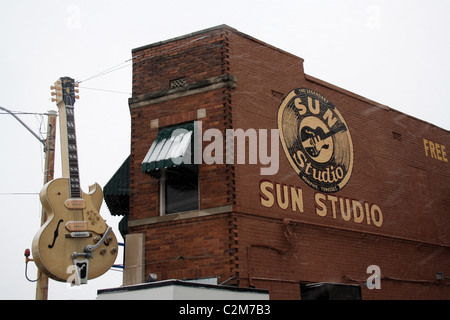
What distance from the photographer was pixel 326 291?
1478 centimetres

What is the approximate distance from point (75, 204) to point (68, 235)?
0.72 metres

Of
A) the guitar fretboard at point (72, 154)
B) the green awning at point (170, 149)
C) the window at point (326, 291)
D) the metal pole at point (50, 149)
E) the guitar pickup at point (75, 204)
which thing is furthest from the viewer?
the metal pole at point (50, 149)

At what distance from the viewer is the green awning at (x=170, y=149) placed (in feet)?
47.4

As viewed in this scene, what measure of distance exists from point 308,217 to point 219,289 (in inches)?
193

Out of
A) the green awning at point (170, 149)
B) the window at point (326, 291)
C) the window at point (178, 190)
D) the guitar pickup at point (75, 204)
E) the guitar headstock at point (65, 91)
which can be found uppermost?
the guitar headstock at point (65, 91)

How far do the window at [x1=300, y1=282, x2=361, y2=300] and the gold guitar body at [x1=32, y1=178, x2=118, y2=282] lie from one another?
4.66 m

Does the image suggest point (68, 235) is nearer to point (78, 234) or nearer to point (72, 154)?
point (78, 234)

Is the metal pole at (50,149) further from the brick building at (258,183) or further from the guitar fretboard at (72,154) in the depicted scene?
the guitar fretboard at (72,154)

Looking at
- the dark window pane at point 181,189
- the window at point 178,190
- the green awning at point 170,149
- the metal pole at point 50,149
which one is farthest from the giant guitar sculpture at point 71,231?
the metal pole at point 50,149

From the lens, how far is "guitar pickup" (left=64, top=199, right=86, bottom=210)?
13828 mm

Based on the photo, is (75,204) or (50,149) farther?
(50,149)

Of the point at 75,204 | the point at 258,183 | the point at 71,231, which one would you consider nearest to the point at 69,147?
the point at 75,204

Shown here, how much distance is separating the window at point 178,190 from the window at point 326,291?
333 centimetres
